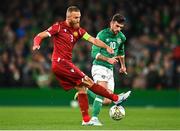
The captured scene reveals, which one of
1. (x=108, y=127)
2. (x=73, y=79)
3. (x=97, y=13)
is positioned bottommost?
(x=108, y=127)

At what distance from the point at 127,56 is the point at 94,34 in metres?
2.08

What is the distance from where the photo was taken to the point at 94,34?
28.5 m

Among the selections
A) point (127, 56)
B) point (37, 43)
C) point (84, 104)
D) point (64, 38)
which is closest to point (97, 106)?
point (84, 104)

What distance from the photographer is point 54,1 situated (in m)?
30.7

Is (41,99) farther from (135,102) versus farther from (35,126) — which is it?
(35,126)

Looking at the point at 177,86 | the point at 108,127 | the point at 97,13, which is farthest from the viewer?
the point at 97,13

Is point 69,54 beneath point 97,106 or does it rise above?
above

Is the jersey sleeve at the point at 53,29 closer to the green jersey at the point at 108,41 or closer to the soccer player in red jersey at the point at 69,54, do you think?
the soccer player in red jersey at the point at 69,54

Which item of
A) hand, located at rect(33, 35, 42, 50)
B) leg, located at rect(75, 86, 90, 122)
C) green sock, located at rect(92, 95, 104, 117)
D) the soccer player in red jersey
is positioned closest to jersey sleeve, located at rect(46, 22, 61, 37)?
the soccer player in red jersey

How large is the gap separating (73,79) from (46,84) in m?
12.0

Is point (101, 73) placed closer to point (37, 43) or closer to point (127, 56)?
point (37, 43)

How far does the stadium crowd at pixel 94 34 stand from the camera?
86.9 ft

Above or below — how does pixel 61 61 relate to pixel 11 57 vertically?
below

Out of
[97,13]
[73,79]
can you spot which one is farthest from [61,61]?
[97,13]
